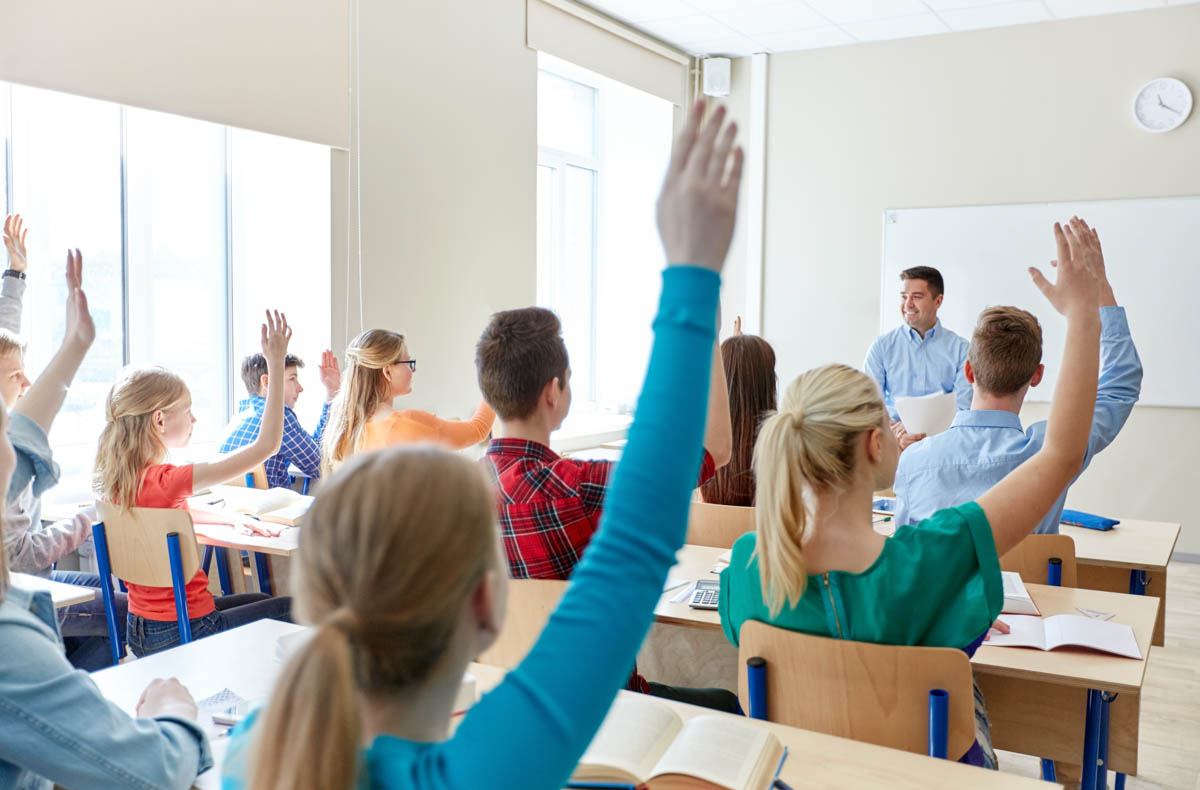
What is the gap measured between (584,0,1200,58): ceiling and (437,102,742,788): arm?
5283 millimetres

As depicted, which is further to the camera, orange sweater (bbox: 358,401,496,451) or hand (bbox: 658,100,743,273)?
orange sweater (bbox: 358,401,496,451)

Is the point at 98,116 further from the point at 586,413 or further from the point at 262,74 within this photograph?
the point at 586,413

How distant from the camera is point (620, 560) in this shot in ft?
→ 1.98

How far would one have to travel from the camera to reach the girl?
9.52 feet

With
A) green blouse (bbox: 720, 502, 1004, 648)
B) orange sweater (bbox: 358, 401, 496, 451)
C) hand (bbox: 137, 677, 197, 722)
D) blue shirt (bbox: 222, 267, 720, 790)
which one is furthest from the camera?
orange sweater (bbox: 358, 401, 496, 451)

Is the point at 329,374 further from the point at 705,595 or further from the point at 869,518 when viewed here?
the point at 869,518

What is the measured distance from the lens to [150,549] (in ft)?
8.55

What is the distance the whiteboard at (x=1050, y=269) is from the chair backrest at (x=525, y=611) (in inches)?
169

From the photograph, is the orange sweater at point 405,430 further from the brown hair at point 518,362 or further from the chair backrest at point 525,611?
the chair backrest at point 525,611

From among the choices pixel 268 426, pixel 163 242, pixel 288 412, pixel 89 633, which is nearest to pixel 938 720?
pixel 268 426

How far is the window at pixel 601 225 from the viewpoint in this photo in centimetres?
640

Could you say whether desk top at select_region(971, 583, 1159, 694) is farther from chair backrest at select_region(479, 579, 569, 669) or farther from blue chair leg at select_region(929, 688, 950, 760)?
chair backrest at select_region(479, 579, 569, 669)

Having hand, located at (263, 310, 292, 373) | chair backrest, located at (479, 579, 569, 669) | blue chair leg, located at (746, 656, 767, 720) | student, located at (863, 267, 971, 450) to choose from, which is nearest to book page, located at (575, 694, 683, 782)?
blue chair leg, located at (746, 656, 767, 720)

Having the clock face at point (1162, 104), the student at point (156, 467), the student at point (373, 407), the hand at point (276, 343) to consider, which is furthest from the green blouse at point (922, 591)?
the clock face at point (1162, 104)
